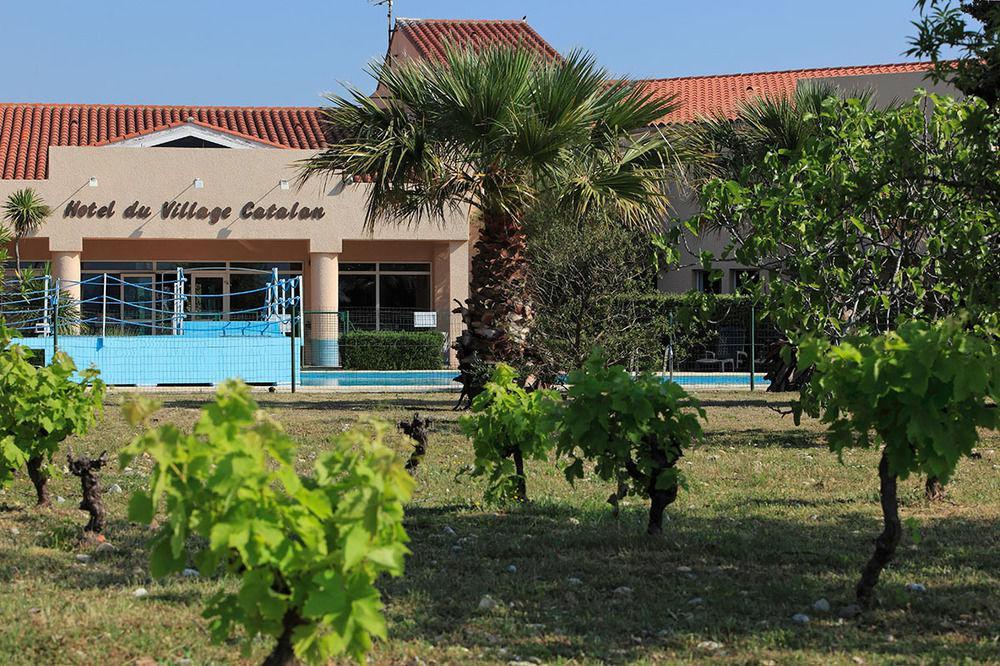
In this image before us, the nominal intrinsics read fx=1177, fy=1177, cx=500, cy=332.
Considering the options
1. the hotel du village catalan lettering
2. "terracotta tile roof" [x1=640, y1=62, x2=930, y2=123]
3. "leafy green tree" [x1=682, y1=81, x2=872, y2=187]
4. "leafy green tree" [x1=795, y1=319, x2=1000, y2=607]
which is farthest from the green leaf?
"terracotta tile roof" [x1=640, y1=62, x2=930, y2=123]

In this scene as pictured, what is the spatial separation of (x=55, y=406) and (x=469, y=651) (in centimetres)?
372

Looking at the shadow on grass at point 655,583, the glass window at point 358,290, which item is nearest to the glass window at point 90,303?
the glass window at point 358,290

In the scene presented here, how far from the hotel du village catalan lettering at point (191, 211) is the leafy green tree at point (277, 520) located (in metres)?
26.4

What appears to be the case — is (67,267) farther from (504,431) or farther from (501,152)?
(504,431)

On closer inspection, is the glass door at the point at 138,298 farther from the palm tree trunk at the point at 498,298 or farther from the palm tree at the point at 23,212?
the palm tree trunk at the point at 498,298

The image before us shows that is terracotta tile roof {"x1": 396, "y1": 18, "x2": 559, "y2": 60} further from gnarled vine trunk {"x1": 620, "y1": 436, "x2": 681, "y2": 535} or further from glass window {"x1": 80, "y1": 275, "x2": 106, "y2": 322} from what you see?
gnarled vine trunk {"x1": 620, "y1": 436, "x2": 681, "y2": 535}

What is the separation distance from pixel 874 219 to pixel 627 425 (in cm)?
388

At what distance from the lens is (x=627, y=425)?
21.6 ft

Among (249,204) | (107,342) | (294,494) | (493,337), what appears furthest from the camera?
(249,204)

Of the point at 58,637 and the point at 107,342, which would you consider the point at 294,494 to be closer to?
the point at 58,637

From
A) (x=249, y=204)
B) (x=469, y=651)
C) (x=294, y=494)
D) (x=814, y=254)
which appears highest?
(x=249, y=204)

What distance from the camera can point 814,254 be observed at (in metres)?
8.57

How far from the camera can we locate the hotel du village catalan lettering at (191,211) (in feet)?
93.2

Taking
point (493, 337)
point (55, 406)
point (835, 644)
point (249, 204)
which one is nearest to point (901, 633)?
point (835, 644)
